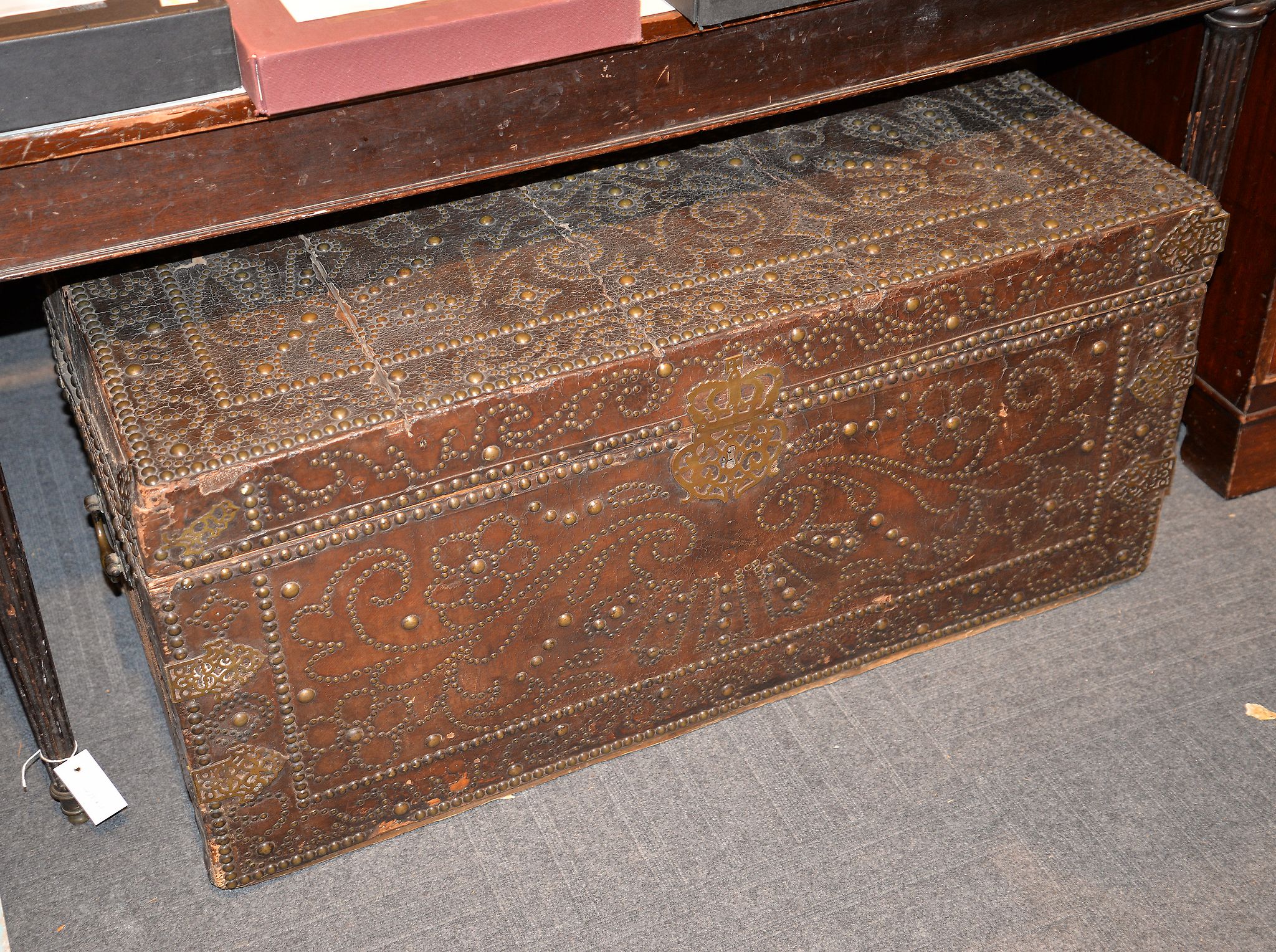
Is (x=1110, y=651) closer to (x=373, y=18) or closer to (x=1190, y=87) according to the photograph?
(x=1190, y=87)

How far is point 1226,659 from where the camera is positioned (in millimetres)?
1912

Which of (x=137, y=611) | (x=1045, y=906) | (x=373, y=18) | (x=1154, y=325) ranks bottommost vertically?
(x=1045, y=906)

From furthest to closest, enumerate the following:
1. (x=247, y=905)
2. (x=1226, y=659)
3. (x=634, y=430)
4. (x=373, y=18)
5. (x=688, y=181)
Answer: (x=1226, y=659)
(x=688, y=181)
(x=247, y=905)
(x=634, y=430)
(x=373, y=18)

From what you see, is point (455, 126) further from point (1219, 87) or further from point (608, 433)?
point (1219, 87)

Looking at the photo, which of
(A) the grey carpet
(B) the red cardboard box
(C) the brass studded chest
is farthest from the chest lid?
(A) the grey carpet

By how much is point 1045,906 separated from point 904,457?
558 mm

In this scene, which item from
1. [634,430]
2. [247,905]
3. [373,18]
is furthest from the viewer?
[247,905]

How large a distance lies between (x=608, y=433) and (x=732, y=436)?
0.16m

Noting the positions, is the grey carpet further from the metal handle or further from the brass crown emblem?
the brass crown emblem

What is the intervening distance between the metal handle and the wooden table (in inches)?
5.1

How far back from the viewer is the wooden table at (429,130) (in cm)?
126

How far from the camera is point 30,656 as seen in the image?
1590 mm

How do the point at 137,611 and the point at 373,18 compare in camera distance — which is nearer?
the point at 373,18

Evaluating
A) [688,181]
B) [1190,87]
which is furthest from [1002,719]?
[1190,87]
